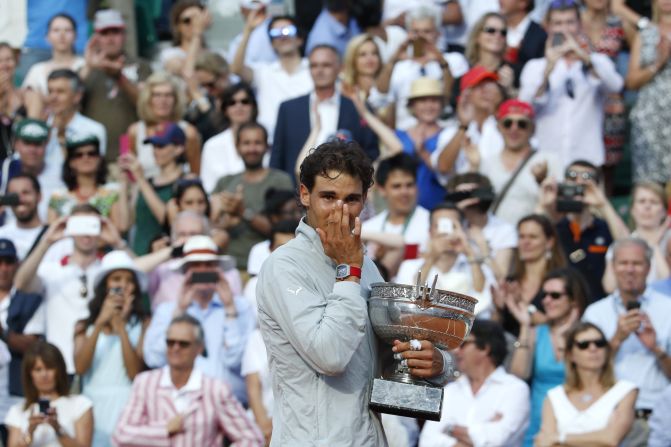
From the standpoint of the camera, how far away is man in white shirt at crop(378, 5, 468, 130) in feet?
44.2

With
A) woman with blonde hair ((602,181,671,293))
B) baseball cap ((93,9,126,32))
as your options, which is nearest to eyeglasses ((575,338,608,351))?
woman with blonde hair ((602,181,671,293))

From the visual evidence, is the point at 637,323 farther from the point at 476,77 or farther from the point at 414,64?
the point at 414,64

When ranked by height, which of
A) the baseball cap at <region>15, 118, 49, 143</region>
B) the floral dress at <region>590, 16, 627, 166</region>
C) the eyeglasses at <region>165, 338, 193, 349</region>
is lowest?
the eyeglasses at <region>165, 338, 193, 349</region>

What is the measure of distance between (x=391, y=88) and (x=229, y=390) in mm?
4528

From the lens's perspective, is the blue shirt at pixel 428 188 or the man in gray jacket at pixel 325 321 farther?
the blue shirt at pixel 428 188

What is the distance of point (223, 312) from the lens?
416 inches

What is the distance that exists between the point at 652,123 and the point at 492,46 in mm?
1525

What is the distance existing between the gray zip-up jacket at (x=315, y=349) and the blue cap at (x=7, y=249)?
5.90m

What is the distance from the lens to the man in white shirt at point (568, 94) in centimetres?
A: 1303

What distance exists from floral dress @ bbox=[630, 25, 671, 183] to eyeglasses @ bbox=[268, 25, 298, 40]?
3.06 meters

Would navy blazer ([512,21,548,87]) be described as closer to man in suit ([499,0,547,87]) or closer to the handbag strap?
man in suit ([499,0,547,87])

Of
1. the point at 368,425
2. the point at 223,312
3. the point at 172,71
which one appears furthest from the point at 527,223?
the point at 368,425

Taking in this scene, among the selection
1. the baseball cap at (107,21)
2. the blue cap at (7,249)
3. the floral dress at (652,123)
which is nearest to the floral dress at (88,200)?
the blue cap at (7,249)

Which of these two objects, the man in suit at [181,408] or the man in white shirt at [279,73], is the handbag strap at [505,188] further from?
the man in suit at [181,408]
